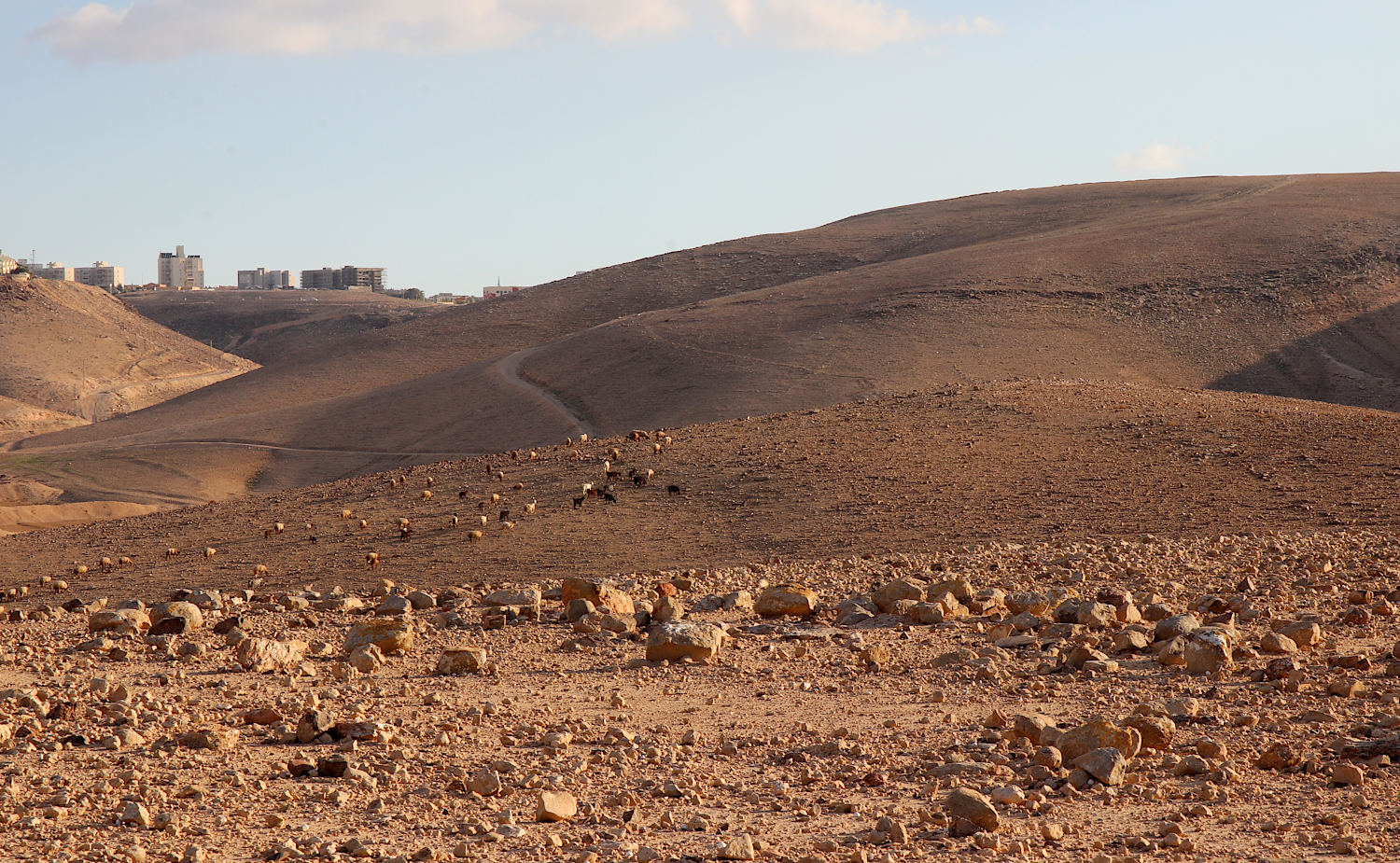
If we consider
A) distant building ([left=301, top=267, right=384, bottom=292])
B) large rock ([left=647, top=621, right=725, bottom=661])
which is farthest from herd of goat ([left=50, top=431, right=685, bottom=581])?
distant building ([left=301, top=267, right=384, bottom=292])

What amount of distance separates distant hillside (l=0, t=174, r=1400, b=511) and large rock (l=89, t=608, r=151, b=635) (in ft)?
80.2

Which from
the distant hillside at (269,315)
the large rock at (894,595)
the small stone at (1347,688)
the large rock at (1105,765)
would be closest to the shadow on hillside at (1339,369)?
the large rock at (894,595)

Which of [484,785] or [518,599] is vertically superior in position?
[518,599]

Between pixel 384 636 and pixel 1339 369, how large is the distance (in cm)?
3545

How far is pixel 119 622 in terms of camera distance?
9055mm

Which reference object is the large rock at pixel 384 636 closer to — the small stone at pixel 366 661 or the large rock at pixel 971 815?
the small stone at pixel 366 661

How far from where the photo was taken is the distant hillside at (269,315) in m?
100

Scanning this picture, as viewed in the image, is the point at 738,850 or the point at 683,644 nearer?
the point at 738,850

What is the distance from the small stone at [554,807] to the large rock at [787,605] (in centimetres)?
440

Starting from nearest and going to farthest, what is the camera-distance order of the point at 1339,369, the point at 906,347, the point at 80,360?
the point at 1339,369 < the point at 906,347 < the point at 80,360

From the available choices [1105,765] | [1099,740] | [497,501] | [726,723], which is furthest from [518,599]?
[497,501]

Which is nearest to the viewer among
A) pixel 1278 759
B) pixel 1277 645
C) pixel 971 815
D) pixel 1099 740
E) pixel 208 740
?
pixel 971 815

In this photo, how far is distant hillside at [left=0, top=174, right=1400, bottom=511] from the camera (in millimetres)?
35688

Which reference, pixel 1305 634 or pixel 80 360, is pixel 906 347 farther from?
pixel 80 360
